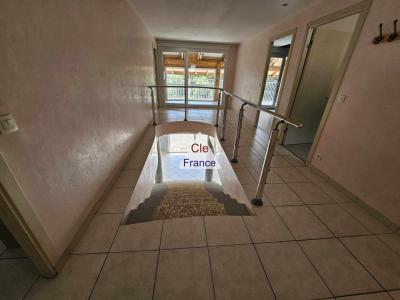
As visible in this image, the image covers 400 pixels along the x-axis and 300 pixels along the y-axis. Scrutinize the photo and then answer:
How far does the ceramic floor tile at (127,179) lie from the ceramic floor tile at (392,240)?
2.62 metres

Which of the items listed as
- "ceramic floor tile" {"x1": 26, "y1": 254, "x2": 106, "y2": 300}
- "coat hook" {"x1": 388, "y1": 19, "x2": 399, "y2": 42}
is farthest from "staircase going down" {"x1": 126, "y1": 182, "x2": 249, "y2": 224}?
"coat hook" {"x1": 388, "y1": 19, "x2": 399, "y2": 42}

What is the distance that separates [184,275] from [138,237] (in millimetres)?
506

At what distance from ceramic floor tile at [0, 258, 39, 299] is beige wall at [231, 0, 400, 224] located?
121 inches

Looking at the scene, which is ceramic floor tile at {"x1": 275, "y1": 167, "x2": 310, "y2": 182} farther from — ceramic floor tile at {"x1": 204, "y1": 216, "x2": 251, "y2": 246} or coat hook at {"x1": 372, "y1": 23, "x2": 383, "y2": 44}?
coat hook at {"x1": 372, "y1": 23, "x2": 383, "y2": 44}

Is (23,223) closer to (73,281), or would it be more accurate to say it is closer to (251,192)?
(73,281)

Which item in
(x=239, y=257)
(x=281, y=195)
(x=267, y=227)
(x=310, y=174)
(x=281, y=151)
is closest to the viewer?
(x=239, y=257)

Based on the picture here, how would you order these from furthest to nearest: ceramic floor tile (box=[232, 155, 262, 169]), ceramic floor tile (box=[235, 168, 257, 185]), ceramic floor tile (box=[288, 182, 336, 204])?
ceramic floor tile (box=[232, 155, 262, 169]), ceramic floor tile (box=[235, 168, 257, 185]), ceramic floor tile (box=[288, 182, 336, 204])

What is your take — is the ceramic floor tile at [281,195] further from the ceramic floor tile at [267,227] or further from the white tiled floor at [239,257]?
the ceramic floor tile at [267,227]

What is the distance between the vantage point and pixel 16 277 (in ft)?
3.63

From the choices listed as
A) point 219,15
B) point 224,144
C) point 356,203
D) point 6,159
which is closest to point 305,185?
point 356,203

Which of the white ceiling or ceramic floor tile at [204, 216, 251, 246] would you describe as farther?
the white ceiling

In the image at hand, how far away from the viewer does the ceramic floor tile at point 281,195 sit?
1.85m

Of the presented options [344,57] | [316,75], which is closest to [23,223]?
[344,57]

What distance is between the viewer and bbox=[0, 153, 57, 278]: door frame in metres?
0.83
